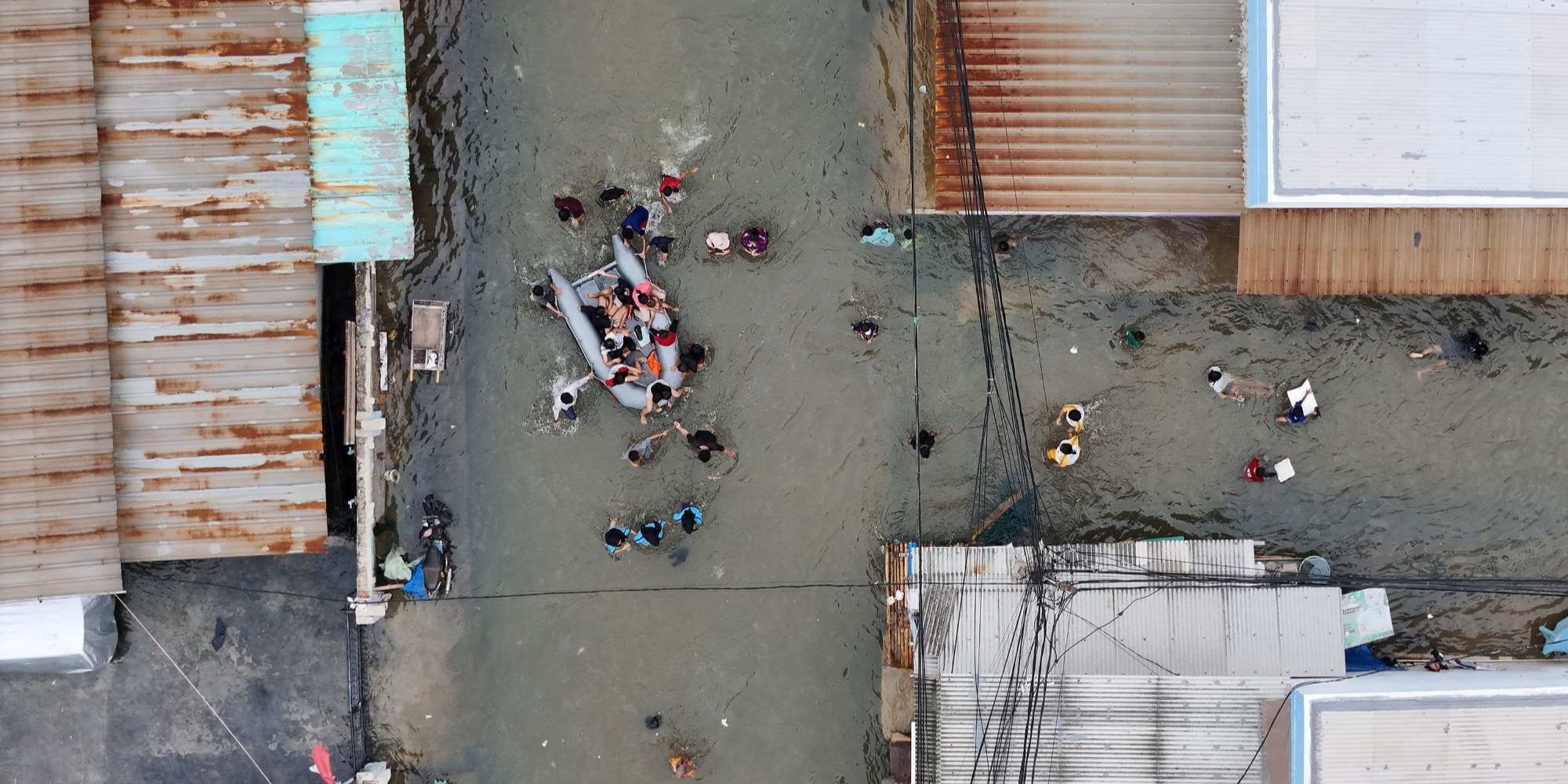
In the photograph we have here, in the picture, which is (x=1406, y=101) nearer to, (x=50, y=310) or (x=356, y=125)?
(x=356, y=125)

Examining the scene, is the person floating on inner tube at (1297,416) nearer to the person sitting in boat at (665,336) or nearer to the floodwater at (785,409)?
the floodwater at (785,409)

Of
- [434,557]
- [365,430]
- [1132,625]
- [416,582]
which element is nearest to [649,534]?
[434,557]

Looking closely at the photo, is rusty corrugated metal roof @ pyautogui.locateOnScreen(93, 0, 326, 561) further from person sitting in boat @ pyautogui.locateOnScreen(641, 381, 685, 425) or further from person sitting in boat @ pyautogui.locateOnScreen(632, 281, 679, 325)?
person sitting in boat @ pyautogui.locateOnScreen(641, 381, 685, 425)

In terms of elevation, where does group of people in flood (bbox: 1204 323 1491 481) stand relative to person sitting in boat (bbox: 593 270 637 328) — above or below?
below

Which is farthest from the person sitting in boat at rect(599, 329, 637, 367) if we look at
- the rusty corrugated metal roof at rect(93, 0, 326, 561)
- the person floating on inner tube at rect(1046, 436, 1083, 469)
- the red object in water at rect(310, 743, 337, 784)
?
the red object in water at rect(310, 743, 337, 784)

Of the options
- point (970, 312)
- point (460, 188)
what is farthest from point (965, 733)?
point (460, 188)
